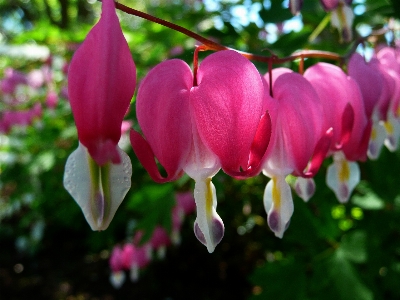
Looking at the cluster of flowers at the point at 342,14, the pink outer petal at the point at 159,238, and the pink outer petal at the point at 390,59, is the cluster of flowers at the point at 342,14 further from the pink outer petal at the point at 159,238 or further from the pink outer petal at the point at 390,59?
the pink outer petal at the point at 159,238

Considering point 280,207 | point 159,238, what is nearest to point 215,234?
point 280,207

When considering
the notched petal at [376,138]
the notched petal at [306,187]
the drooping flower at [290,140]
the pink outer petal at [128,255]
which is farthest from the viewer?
the pink outer petal at [128,255]

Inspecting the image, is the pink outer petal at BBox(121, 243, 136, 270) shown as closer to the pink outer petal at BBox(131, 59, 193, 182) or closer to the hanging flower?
the hanging flower

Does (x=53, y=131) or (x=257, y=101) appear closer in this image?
(x=257, y=101)

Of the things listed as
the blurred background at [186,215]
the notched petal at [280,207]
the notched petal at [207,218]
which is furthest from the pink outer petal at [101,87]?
the blurred background at [186,215]

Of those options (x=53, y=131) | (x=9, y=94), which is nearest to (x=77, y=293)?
(x=53, y=131)

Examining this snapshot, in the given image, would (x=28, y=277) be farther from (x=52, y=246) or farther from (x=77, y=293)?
(x=77, y=293)

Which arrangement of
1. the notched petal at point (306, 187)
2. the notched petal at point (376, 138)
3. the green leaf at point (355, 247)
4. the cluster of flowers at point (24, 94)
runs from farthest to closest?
the cluster of flowers at point (24, 94) → the green leaf at point (355, 247) → the notched petal at point (376, 138) → the notched petal at point (306, 187)
